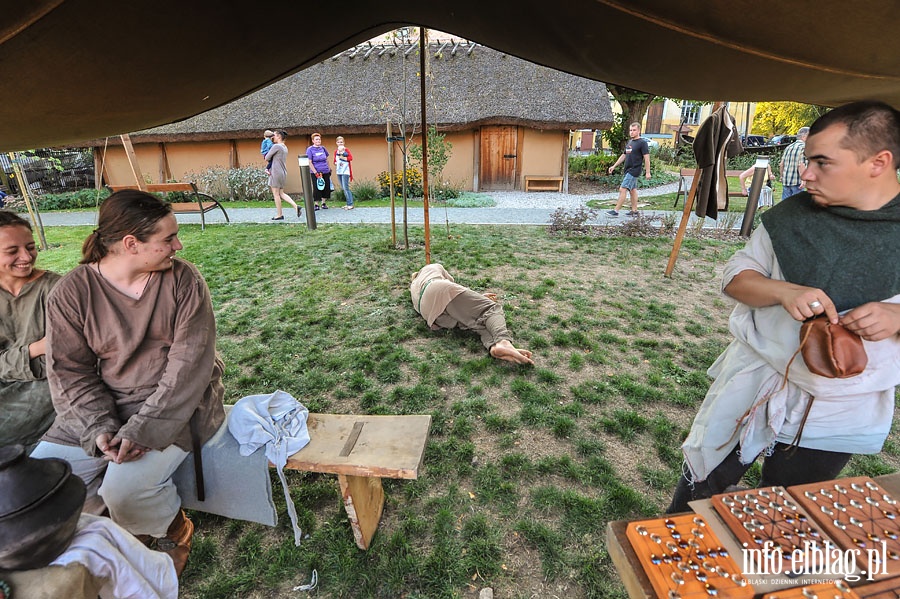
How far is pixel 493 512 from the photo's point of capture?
234 centimetres

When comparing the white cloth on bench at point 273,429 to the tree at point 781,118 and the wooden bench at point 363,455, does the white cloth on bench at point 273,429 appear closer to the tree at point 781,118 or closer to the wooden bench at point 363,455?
the wooden bench at point 363,455

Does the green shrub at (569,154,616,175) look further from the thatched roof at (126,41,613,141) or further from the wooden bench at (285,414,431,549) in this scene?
the wooden bench at (285,414,431,549)

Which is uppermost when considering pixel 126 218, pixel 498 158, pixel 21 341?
pixel 498 158

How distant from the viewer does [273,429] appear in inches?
83.1

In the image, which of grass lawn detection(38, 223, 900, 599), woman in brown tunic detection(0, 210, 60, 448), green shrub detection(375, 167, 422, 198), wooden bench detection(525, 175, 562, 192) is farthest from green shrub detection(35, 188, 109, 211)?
woman in brown tunic detection(0, 210, 60, 448)

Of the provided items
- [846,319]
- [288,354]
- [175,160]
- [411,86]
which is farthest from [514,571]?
[175,160]

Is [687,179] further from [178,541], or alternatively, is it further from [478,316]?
[178,541]

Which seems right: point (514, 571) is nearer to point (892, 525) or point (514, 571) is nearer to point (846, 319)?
point (892, 525)

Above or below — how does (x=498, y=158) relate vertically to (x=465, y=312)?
above

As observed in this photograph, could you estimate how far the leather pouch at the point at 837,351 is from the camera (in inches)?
48.4

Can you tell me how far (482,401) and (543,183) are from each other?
40.8 ft

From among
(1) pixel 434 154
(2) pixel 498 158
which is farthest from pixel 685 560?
(2) pixel 498 158

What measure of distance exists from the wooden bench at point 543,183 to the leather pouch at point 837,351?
13.7 meters

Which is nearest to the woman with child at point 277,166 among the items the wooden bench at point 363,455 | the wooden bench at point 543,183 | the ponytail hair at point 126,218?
the wooden bench at point 543,183
